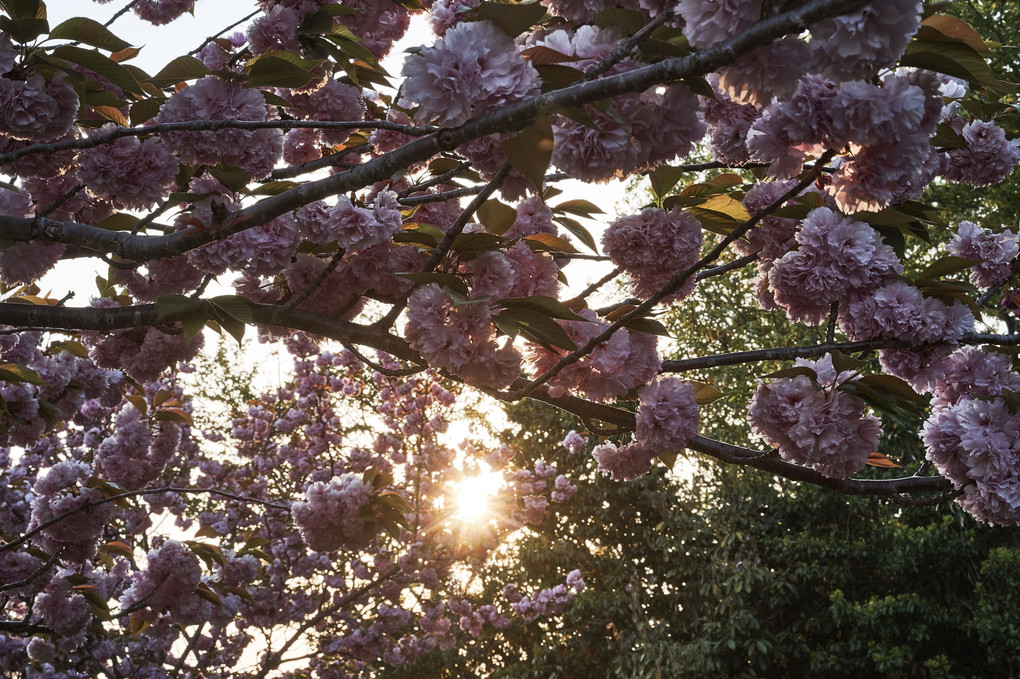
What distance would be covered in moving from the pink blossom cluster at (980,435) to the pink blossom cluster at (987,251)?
1.49 feet

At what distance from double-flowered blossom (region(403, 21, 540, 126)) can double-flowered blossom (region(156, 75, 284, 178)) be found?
2.58 ft

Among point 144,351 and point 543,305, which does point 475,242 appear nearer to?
point 543,305

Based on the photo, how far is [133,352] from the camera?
2561 mm

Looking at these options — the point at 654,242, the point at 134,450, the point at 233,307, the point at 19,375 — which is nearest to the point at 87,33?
the point at 233,307

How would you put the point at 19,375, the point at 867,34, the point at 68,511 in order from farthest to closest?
the point at 68,511, the point at 19,375, the point at 867,34

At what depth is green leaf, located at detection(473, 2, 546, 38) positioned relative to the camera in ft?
2.96

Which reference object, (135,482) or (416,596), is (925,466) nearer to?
(135,482)

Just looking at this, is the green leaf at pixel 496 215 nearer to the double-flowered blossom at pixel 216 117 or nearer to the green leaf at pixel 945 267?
the double-flowered blossom at pixel 216 117

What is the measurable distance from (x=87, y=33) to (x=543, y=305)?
3.89 ft

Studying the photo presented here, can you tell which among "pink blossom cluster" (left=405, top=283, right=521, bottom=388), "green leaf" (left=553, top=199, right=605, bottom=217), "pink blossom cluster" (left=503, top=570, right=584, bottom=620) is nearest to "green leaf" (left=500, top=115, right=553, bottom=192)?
"pink blossom cluster" (left=405, top=283, right=521, bottom=388)

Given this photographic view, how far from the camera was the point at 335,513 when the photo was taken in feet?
8.48

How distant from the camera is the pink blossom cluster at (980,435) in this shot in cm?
163

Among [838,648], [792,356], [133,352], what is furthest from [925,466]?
[838,648]

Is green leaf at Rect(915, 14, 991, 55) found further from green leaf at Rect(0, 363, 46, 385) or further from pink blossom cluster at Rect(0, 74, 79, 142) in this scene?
green leaf at Rect(0, 363, 46, 385)
